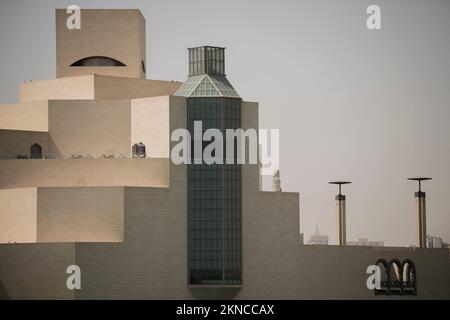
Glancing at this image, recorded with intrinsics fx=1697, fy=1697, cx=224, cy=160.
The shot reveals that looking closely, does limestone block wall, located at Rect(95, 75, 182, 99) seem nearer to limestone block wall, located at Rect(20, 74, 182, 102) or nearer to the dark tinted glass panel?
limestone block wall, located at Rect(20, 74, 182, 102)

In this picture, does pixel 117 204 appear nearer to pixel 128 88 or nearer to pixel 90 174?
pixel 90 174

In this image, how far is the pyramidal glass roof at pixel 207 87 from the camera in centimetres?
14825

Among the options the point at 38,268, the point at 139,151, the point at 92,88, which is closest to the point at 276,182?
the point at 92,88

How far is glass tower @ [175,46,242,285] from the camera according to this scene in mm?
146125

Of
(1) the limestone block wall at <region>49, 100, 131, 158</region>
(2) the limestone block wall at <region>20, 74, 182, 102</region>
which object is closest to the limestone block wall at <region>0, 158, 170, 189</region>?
(1) the limestone block wall at <region>49, 100, 131, 158</region>

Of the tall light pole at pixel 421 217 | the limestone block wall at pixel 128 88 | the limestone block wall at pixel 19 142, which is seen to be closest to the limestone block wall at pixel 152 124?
the limestone block wall at pixel 128 88

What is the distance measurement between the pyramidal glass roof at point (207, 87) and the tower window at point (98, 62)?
30.5ft

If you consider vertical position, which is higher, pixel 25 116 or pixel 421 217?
pixel 25 116

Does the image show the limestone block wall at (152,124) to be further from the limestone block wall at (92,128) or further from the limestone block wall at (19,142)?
the limestone block wall at (19,142)

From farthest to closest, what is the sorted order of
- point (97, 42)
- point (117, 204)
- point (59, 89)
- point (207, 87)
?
point (97, 42), point (59, 89), point (207, 87), point (117, 204)

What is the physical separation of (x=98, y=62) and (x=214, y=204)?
64.8ft

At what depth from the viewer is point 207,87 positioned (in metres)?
149
